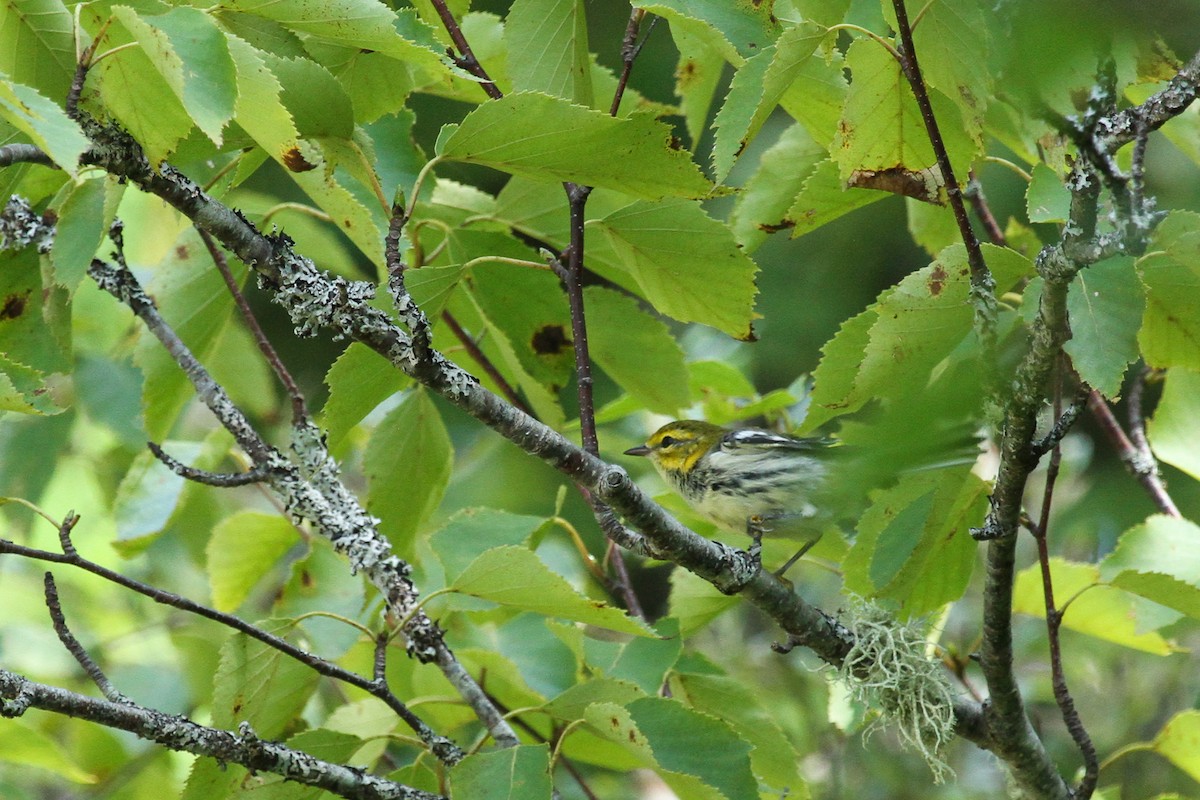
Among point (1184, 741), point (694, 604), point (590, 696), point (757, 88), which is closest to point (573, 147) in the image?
point (757, 88)

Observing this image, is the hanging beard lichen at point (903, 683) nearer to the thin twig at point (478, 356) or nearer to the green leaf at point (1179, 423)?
the green leaf at point (1179, 423)

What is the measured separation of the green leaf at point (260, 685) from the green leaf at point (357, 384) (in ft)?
1.27

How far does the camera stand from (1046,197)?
64.6 inches

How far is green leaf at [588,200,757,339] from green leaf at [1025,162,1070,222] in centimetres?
40

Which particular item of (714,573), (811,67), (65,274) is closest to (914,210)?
(811,67)

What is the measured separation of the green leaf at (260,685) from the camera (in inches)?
68.6

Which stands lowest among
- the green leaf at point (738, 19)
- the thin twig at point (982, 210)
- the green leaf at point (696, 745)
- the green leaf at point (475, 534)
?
the green leaf at point (696, 745)

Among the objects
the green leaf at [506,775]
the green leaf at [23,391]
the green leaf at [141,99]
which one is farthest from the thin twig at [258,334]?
the green leaf at [506,775]

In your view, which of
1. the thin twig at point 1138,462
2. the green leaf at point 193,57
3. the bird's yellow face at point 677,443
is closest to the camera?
the green leaf at point 193,57

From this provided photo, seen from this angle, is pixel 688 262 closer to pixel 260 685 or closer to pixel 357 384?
pixel 357 384

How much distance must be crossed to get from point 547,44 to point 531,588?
0.79 meters

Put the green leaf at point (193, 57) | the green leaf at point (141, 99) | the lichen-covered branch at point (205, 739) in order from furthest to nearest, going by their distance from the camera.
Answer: the lichen-covered branch at point (205, 739)
the green leaf at point (141, 99)
the green leaf at point (193, 57)

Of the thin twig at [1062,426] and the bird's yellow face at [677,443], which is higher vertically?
the thin twig at [1062,426]

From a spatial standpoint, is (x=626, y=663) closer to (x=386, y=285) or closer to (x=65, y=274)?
(x=386, y=285)
